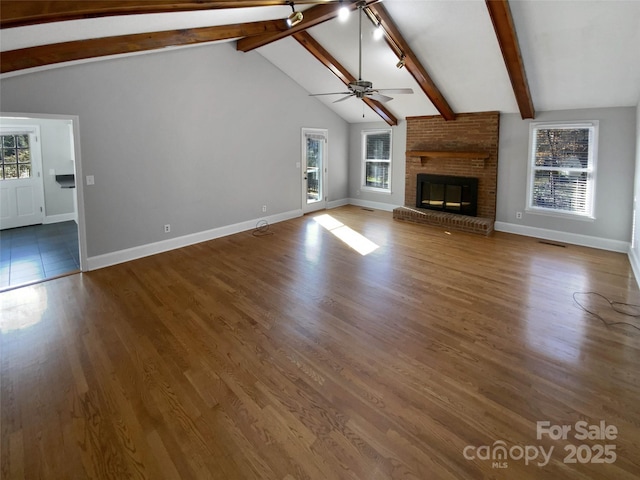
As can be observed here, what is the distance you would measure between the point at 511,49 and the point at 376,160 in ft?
14.6

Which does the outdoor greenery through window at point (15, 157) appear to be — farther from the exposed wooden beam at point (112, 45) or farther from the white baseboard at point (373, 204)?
the white baseboard at point (373, 204)

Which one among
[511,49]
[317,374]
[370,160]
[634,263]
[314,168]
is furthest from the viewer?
[370,160]

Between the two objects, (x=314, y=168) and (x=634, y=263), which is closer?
(x=634, y=263)

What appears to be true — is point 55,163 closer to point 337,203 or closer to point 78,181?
point 78,181

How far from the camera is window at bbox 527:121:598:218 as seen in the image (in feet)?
18.2

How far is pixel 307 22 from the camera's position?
474 centimetres

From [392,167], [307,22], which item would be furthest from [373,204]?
[307,22]

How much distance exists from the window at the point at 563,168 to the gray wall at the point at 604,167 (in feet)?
0.32

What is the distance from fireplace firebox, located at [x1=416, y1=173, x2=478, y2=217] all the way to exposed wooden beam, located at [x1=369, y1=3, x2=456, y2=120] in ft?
4.10

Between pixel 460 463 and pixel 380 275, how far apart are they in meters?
2.72

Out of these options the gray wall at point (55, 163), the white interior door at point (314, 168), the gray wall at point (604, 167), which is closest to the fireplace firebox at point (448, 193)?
the gray wall at point (604, 167)

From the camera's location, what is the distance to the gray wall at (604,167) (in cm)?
515

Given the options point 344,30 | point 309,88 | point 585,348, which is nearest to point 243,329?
point 585,348

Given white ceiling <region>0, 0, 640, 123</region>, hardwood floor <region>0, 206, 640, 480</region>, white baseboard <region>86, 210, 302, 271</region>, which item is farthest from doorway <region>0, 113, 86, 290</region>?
white ceiling <region>0, 0, 640, 123</region>
